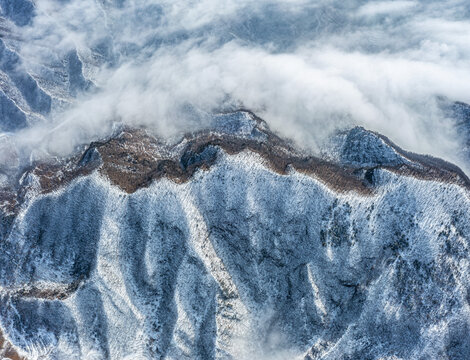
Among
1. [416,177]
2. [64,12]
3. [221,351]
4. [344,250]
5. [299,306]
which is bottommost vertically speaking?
[221,351]

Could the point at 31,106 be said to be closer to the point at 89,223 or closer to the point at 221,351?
the point at 89,223

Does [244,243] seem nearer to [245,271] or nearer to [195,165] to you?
[245,271]

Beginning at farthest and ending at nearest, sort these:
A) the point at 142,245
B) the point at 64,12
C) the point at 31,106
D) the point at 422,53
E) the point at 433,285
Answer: the point at 64,12 < the point at 422,53 < the point at 31,106 < the point at 142,245 < the point at 433,285

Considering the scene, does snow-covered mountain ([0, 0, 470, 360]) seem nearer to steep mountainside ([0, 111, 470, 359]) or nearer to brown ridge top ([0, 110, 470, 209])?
steep mountainside ([0, 111, 470, 359])

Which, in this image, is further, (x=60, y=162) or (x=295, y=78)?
(x=295, y=78)

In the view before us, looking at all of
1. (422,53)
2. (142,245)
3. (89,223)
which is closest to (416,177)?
(142,245)

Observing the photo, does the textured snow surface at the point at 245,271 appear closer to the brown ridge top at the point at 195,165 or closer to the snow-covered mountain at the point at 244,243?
the snow-covered mountain at the point at 244,243

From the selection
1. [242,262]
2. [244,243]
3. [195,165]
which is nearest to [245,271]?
[242,262]
